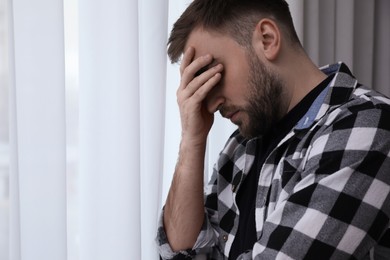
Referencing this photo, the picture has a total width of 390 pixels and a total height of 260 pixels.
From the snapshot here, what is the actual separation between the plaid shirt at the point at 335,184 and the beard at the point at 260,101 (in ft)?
0.27

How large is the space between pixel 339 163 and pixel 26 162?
624 mm

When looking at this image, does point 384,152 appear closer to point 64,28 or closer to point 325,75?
point 325,75

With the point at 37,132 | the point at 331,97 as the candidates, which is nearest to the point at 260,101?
the point at 331,97

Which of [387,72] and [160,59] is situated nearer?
[160,59]

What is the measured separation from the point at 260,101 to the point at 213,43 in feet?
0.50

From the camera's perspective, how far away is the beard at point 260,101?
3.38 ft

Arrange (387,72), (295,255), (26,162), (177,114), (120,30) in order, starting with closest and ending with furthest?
(295,255)
(26,162)
(120,30)
(177,114)
(387,72)

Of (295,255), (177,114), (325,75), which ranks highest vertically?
(325,75)

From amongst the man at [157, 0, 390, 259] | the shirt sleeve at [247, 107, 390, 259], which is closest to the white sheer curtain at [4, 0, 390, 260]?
the man at [157, 0, 390, 259]

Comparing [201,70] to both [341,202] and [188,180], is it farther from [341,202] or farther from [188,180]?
[341,202]

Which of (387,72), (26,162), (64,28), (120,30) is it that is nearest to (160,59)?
(120,30)

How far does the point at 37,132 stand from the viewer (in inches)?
42.3

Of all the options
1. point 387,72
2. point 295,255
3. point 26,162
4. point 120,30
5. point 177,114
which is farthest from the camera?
point 387,72

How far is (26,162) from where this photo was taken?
1.06m
